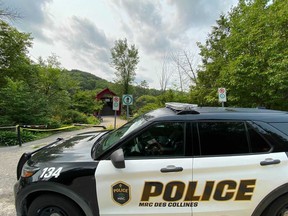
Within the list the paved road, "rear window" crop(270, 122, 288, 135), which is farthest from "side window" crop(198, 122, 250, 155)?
the paved road

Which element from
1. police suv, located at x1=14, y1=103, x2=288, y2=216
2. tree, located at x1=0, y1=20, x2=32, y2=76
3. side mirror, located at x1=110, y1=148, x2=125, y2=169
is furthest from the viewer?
tree, located at x1=0, y1=20, x2=32, y2=76

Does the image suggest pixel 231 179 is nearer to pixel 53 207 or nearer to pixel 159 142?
pixel 159 142

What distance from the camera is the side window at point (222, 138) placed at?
264 cm

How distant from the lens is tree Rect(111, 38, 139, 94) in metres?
42.9

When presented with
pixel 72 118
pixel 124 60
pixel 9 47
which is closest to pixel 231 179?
pixel 9 47

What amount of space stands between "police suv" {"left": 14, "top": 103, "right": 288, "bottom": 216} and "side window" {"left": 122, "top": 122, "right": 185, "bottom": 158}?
0.04 feet

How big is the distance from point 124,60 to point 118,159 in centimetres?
4172

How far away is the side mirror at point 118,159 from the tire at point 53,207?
29.4 inches

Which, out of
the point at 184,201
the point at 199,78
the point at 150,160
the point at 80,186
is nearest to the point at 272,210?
the point at 184,201

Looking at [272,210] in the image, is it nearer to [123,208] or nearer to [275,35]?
[123,208]

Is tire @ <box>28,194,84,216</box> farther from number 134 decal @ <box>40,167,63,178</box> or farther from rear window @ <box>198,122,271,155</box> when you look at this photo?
rear window @ <box>198,122,271,155</box>

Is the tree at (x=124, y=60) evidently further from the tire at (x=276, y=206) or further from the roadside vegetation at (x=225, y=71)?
the tire at (x=276, y=206)

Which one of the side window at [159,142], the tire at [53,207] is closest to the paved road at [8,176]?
Result: the tire at [53,207]

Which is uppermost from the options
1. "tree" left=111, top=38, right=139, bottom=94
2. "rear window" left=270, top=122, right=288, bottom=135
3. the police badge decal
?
"tree" left=111, top=38, right=139, bottom=94
